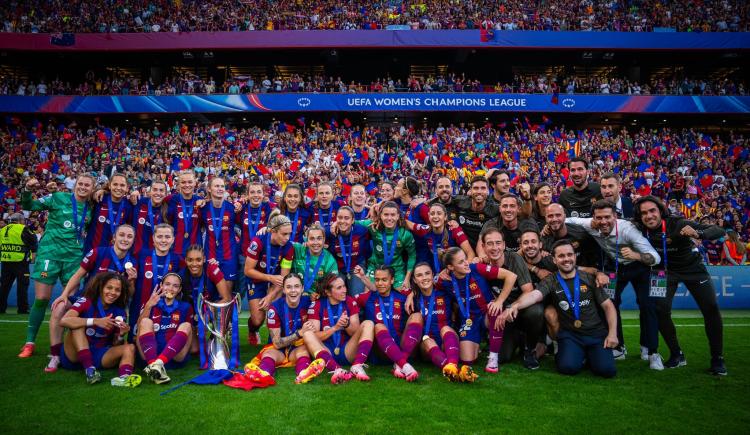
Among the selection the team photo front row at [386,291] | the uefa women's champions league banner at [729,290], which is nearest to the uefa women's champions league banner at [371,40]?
the uefa women's champions league banner at [729,290]

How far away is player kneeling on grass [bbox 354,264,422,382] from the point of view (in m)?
5.08

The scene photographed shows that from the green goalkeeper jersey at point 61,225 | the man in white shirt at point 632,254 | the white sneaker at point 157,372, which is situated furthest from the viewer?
the green goalkeeper jersey at point 61,225

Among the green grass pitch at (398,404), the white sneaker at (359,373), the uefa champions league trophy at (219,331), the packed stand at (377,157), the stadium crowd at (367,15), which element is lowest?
the green grass pitch at (398,404)

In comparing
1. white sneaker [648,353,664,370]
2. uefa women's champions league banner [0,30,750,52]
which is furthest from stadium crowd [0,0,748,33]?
white sneaker [648,353,664,370]

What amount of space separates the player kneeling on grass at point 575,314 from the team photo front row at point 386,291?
0.02 meters

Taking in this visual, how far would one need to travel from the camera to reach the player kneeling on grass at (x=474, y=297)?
5.32 meters

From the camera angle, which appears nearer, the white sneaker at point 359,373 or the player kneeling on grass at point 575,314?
the white sneaker at point 359,373

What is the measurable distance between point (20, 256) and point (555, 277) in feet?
34.2

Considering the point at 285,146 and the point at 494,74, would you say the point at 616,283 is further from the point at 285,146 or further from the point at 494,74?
the point at 494,74

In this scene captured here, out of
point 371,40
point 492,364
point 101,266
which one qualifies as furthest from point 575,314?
point 371,40

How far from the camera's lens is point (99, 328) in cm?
510

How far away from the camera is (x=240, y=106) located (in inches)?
1051

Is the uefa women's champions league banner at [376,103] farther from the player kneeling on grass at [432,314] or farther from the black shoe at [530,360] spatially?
the black shoe at [530,360]

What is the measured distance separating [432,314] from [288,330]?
1643 millimetres
